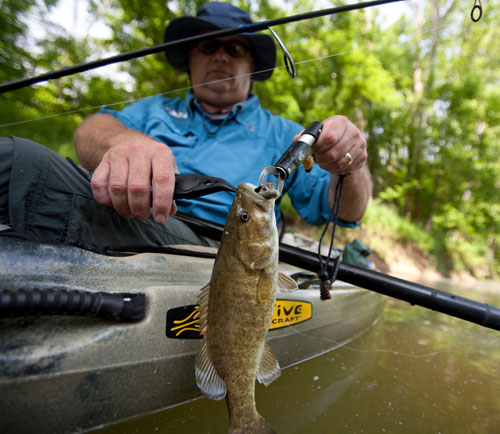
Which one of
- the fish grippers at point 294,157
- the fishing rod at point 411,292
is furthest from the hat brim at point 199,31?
the fishing rod at point 411,292

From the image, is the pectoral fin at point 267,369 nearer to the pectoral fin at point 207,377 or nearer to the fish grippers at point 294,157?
the pectoral fin at point 207,377

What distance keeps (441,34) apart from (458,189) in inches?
283

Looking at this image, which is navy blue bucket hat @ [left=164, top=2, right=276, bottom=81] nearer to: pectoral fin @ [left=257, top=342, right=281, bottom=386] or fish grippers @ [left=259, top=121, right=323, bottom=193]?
fish grippers @ [left=259, top=121, right=323, bottom=193]

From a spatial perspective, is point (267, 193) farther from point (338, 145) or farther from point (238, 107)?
point (238, 107)

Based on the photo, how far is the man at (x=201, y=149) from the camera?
3.68 feet

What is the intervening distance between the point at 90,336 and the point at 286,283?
69cm

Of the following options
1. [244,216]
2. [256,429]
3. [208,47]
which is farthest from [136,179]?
[208,47]

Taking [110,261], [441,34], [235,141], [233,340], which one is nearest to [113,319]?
[110,261]

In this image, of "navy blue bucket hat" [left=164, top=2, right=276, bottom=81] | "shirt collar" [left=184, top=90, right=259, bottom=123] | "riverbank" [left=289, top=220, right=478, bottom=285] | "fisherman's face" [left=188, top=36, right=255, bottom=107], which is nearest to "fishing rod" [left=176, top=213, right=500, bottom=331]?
"shirt collar" [left=184, top=90, right=259, bottom=123]

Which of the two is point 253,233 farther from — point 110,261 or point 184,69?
point 184,69

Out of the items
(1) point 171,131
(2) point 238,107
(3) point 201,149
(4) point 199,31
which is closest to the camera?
(3) point 201,149

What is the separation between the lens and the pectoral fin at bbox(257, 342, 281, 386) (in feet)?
3.60

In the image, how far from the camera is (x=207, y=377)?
1.01m

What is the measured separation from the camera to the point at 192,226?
6.01 ft
